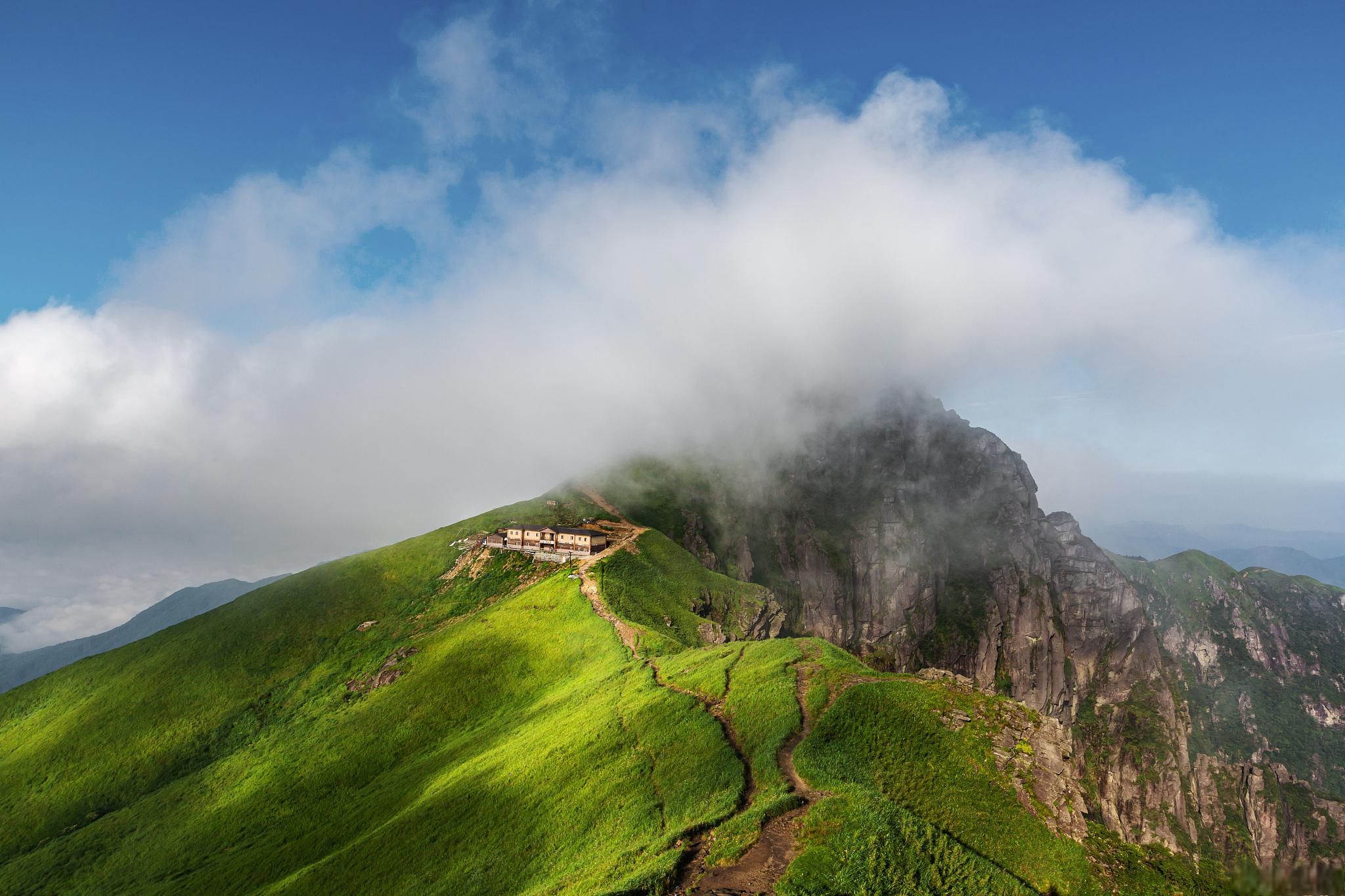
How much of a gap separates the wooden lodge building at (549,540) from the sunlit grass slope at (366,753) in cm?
486

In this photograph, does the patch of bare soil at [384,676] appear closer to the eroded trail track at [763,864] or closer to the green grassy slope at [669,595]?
the green grassy slope at [669,595]

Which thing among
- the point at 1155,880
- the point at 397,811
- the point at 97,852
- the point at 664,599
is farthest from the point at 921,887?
the point at 97,852

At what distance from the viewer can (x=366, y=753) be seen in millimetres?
69250

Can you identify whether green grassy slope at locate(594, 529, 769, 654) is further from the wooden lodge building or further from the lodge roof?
the lodge roof

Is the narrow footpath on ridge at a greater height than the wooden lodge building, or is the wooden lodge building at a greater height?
the wooden lodge building

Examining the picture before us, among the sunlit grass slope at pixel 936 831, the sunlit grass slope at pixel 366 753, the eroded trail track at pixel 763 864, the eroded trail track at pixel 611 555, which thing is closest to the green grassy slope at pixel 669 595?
the eroded trail track at pixel 611 555

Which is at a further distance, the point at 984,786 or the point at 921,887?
the point at 984,786

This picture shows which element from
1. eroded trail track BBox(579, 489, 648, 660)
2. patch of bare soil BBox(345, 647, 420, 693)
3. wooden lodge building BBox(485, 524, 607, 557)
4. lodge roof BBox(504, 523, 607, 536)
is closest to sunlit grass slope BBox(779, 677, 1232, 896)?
eroded trail track BBox(579, 489, 648, 660)

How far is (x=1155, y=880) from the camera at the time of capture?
27.8 metres

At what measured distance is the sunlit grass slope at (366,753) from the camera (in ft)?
131

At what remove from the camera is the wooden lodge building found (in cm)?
11894

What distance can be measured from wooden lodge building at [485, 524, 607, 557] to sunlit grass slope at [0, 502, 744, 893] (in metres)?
4.86

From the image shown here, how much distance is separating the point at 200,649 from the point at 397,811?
68998mm

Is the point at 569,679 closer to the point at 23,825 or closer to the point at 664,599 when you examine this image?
the point at 664,599
